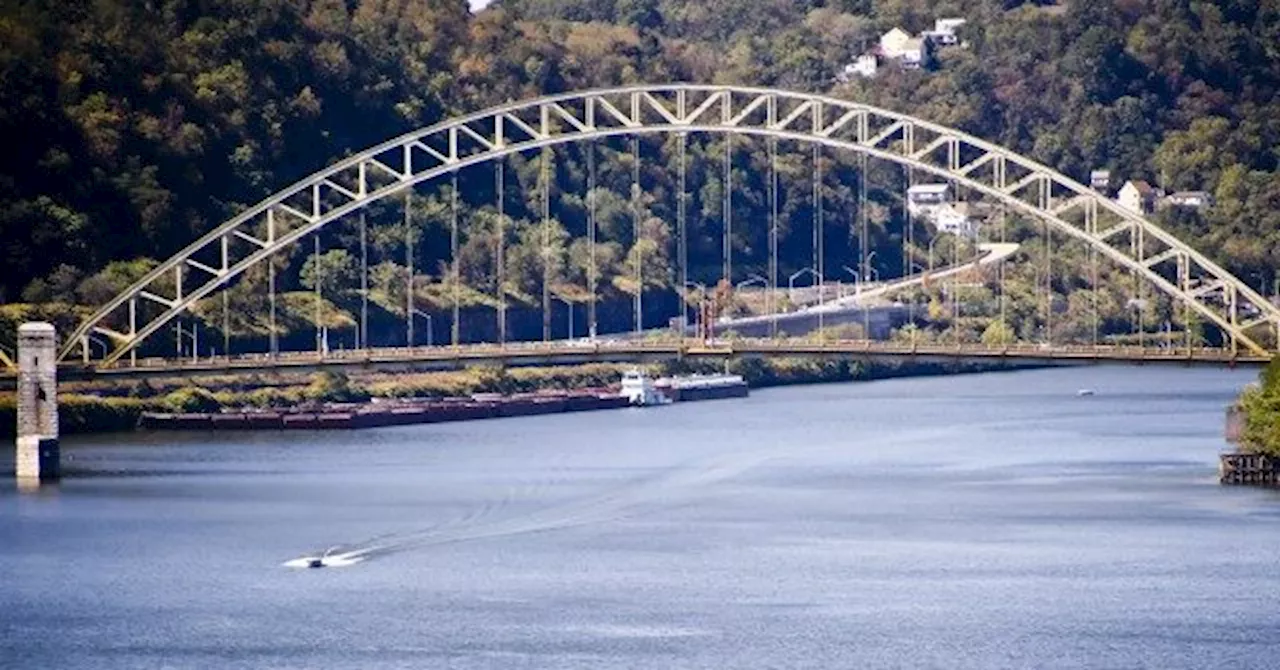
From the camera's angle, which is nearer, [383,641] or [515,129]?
[383,641]

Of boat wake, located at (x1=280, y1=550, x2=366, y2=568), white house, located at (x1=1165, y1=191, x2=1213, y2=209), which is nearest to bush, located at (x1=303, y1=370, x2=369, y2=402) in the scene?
boat wake, located at (x1=280, y1=550, x2=366, y2=568)

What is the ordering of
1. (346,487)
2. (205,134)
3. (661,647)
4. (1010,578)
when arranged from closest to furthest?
(661,647)
(1010,578)
(346,487)
(205,134)

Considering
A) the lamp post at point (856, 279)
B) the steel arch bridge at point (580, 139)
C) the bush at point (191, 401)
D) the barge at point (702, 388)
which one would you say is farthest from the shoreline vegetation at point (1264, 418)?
the lamp post at point (856, 279)

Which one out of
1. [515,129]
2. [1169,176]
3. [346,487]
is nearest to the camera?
[346,487]

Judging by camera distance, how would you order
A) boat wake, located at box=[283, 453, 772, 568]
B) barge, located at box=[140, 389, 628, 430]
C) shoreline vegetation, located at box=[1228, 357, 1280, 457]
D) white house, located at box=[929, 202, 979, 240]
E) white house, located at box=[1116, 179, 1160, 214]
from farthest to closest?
white house, located at box=[1116, 179, 1160, 214] < white house, located at box=[929, 202, 979, 240] < barge, located at box=[140, 389, 628, 430] < shoreline vegetation, located at box=[1228, 357, 1280, 457] < boat wake, located at box=[283, 453, 772, 568]

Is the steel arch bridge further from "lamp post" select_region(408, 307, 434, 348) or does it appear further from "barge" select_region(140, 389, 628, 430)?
"lamp post" select_region(408, 307, 434, 348)

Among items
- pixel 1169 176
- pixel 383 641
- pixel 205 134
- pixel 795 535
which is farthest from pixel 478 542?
pixel 1169 176

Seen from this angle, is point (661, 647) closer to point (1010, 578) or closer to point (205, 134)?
point (1010, 578)

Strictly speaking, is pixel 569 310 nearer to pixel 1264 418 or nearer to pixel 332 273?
pixel 332 273
